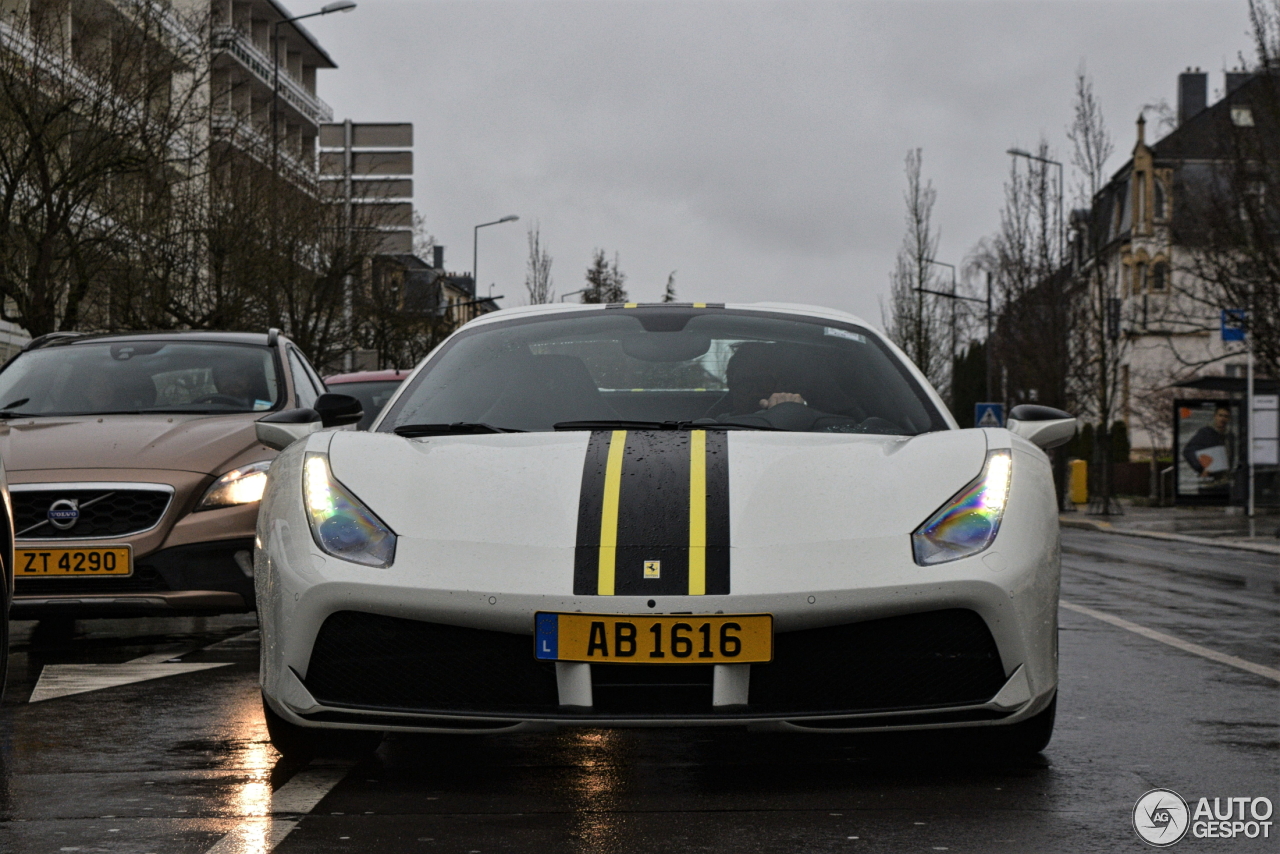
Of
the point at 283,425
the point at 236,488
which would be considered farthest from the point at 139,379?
the point at 283,425

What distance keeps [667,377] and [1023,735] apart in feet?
5.61

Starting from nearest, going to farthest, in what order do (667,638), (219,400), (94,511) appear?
(667,638)
(94,511)
(219,400)

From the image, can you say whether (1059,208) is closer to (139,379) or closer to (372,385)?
(372,385)

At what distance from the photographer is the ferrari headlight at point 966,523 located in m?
4.49

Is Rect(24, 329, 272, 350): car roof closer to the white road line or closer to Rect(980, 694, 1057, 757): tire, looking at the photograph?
the white road line

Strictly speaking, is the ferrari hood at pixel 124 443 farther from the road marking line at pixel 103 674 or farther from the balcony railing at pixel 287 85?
the balcony railing at pixel 287 85

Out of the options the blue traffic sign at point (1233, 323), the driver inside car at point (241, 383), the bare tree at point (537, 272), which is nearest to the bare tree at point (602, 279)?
the bare tree at point (537, 272)

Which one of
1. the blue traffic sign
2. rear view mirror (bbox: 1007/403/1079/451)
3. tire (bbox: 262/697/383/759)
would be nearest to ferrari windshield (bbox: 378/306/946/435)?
rear view mirror (bbox: 1007/403/1079/451)

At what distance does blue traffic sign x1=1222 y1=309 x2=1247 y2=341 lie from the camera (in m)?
25.8

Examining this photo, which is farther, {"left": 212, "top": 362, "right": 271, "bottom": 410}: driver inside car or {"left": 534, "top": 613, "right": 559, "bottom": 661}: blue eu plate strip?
{"left": 212, "top": 362, "right": 271, "bottom": 410}: driver inside car

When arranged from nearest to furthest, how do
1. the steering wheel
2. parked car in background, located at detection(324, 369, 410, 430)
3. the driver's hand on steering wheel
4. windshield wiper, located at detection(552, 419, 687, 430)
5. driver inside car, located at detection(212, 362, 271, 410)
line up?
windshield wiper, located at detection(552, 419, 687, 430) → the driver's hand on steering wheel → the steering wheel → driver inside car, located at detection(212, 362, 271, 410) → parked car in background, located at detection(324, 369, 410, 430)

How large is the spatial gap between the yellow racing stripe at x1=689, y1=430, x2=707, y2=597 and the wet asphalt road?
1.90 ft

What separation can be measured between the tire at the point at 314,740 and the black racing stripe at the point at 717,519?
47.9 inches

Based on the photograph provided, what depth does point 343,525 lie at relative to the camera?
4.66m
